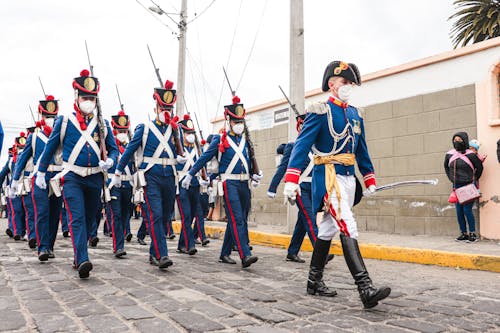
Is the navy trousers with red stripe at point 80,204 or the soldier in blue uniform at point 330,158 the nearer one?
the soldier in blue uniform at point 330,158

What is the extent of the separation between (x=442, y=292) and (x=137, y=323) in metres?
2.80

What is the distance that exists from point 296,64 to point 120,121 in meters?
3.52

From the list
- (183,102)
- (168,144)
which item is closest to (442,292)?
(168,144)

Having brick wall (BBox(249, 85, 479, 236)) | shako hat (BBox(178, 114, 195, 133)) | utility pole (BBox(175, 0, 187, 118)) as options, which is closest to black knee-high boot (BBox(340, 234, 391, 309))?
brick wall (BBox(249, 85, 479, 236))

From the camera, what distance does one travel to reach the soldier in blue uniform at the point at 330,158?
4180 millimetres

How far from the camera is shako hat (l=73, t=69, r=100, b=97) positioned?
18.7ft

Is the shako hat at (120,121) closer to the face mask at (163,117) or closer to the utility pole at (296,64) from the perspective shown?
the utility pole at (296,64)

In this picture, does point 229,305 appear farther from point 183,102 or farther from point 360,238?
point 183,102

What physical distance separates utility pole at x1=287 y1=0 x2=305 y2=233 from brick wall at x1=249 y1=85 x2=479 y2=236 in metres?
1.57

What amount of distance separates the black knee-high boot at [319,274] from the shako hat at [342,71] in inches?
56.6

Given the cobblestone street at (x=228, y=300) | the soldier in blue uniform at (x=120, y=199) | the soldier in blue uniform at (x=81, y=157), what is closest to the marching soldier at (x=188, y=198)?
the soldier in blue uniform at (x=120, y=199)

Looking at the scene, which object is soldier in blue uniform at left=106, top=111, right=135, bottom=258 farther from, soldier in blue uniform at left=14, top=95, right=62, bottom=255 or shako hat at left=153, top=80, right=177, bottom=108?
shako hat at left=153, top=80, right=177, bottom=108

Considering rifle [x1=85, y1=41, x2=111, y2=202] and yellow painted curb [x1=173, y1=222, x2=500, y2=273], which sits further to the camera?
yellow painted curb [x1=173, y1=222, x2=500, y2=273]

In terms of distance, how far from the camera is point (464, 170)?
25.9 feet
